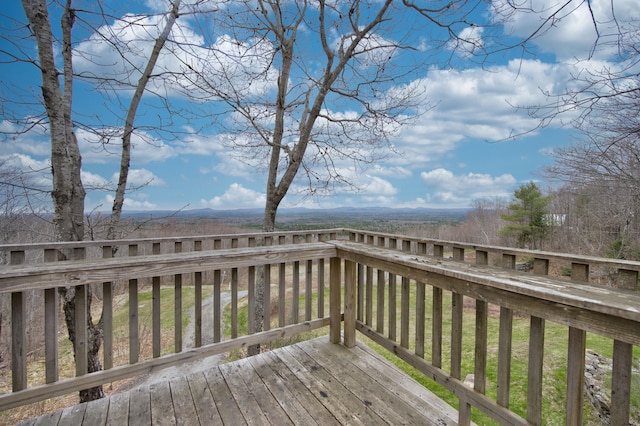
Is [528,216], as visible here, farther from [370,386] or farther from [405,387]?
[370,386]

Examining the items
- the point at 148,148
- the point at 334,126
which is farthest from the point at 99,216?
the point at 334,126

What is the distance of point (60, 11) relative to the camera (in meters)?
3.03

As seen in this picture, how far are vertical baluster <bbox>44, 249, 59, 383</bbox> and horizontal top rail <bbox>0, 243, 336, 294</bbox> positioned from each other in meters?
0.11

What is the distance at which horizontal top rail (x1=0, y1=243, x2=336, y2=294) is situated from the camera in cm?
166

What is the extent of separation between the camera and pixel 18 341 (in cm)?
174

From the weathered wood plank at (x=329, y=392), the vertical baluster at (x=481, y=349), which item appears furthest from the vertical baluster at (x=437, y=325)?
the weathered wood plank at (x=329, y=392)

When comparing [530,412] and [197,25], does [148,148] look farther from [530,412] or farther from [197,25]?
[530,412]

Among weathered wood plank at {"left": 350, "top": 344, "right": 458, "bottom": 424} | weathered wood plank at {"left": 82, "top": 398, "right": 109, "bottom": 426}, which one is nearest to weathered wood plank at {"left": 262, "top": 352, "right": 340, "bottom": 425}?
weathered wood plank at {"left": 350, "top": 344, "right": 458, "bottom": 424}

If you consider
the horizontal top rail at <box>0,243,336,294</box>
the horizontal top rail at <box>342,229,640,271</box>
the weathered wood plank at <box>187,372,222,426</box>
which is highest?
the horizontal top rail at <box>342,229,640,271</box>

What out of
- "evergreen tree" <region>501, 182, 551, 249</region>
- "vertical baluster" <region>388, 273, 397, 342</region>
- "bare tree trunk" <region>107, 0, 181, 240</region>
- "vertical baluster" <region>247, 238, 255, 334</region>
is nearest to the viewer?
"vertical baluster" <region>388, 273, 397, 342</region>

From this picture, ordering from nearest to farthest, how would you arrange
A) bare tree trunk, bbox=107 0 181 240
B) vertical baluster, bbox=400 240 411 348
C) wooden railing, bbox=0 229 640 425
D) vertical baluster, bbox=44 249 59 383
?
wooden railing, bbox=0 229 640 425
vertical baluster, bbox=44 249 59 383
vertical baluster, bbox=400 240 411 348
bare tree trunk, bbox=107 0 181 240

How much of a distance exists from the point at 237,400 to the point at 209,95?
3874 millimetres

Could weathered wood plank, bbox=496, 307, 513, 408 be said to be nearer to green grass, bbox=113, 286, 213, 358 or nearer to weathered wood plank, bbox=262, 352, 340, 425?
weathered wood plank, bbox=262, 352, 340, 425

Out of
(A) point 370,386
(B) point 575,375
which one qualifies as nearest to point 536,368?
(B) point 575,375
